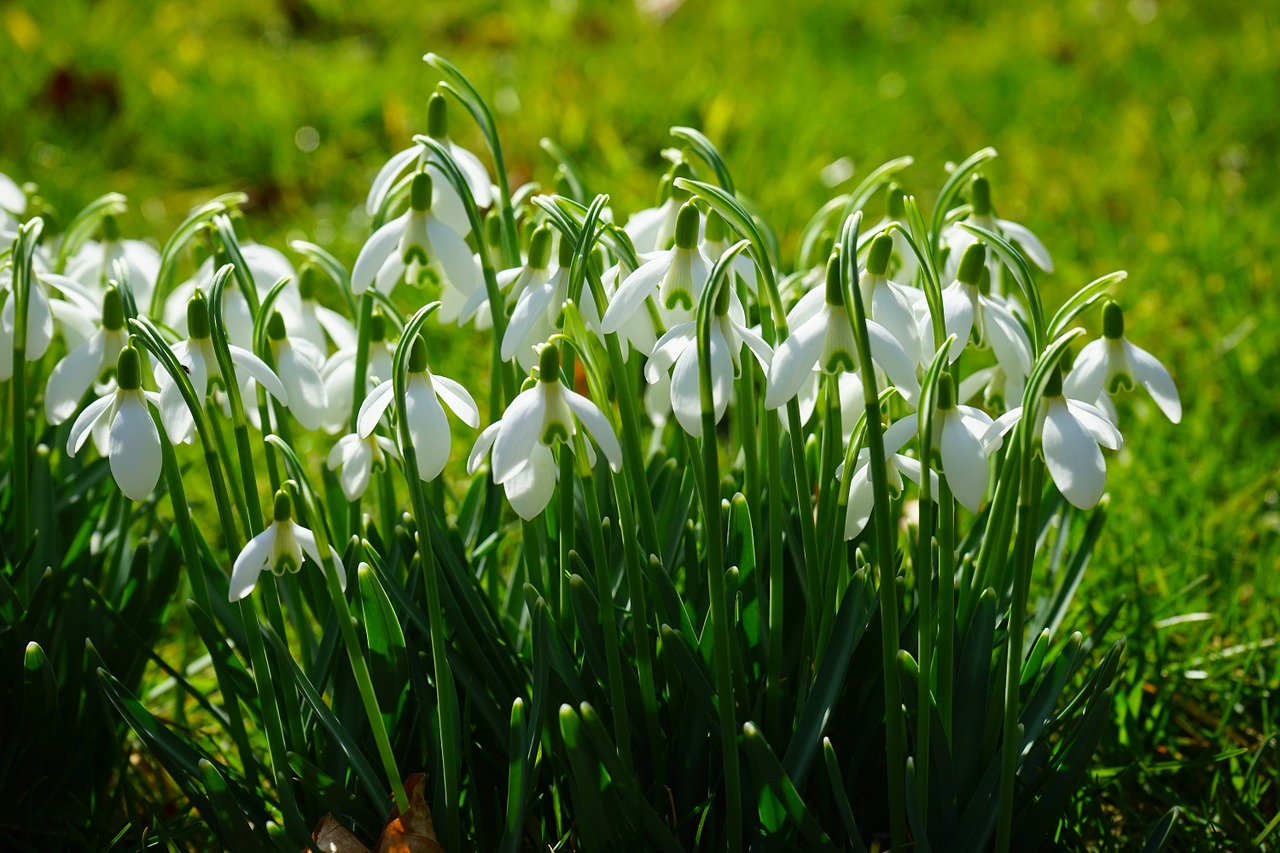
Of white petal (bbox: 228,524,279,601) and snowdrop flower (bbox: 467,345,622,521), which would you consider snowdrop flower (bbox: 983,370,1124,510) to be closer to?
snowdrop flower (bbox: 467,345,622,521)

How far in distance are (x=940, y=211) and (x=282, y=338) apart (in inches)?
23.5

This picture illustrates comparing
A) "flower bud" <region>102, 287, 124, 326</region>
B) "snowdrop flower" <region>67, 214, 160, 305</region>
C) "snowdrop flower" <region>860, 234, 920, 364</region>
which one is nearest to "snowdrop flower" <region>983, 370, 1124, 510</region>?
"snowdrop flower" <region>860, 234, 920, 364</region>

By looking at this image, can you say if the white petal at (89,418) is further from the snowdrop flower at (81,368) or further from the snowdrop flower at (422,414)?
the snowdrop flower at (422,414)

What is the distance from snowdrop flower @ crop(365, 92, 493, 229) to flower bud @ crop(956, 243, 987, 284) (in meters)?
0.43

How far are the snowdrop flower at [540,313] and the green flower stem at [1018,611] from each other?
0.34m

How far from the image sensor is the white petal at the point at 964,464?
0.81m

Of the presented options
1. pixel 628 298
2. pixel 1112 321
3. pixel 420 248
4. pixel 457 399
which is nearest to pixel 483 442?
pixel 457 399

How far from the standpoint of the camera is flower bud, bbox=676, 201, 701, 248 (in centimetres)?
89

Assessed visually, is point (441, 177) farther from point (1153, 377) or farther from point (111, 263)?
point (1153, 377)

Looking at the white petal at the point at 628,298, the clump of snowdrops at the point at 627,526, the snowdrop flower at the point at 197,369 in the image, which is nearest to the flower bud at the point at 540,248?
the clump of snowdrops at the point at 627,526

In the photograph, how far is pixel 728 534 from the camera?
1060mm

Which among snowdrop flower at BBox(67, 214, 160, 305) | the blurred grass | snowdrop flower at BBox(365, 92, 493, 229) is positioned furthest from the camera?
the blurred grass

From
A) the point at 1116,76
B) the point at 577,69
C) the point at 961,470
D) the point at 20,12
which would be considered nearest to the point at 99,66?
the point at 20,12

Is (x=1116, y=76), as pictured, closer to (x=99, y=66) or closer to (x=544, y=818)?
(x=99, y=66)
